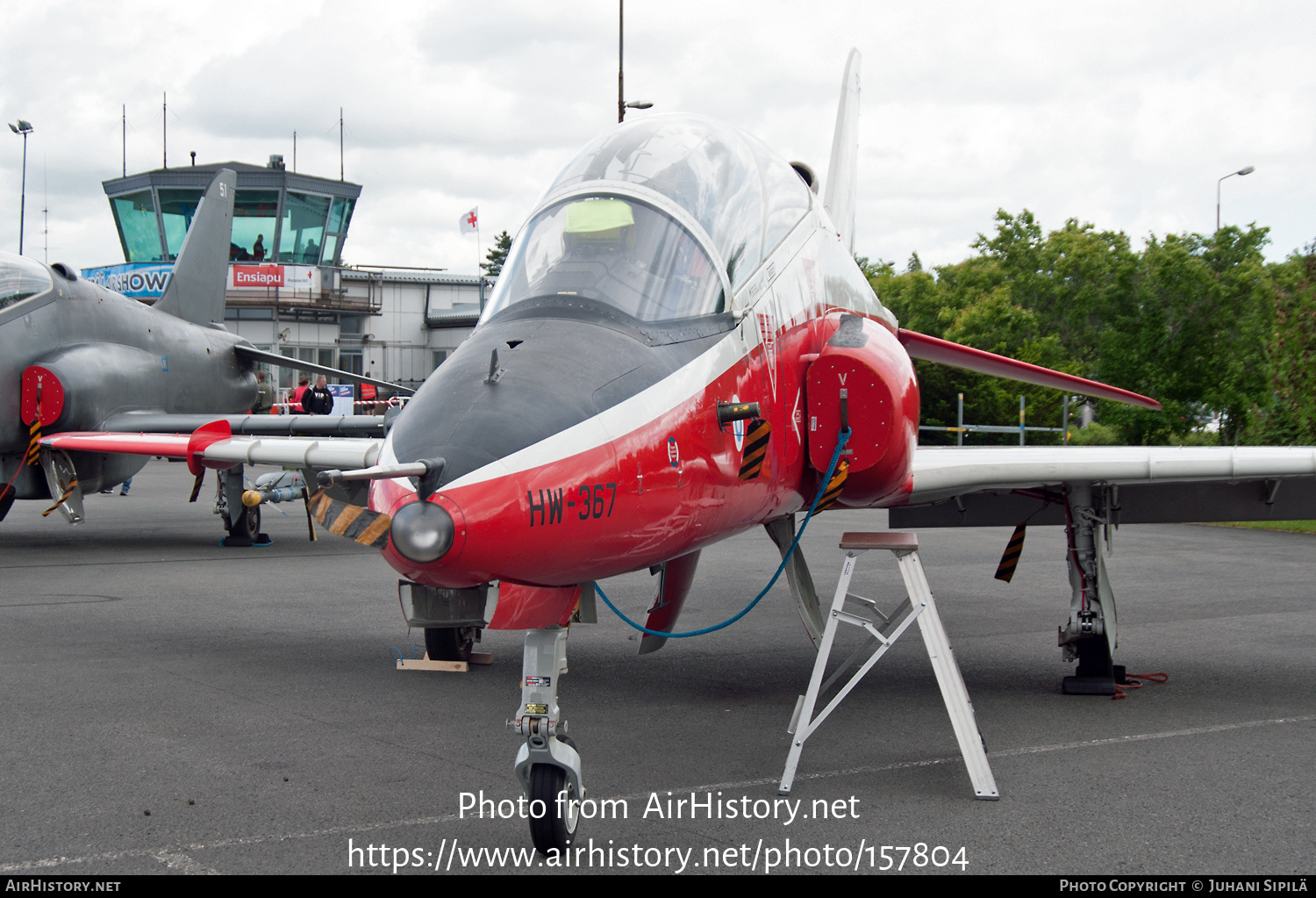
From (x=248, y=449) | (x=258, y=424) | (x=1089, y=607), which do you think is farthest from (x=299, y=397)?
(x=1089, y=607)

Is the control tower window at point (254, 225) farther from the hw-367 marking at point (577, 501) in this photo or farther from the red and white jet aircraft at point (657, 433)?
the hw-367 marking at point (577, 501)

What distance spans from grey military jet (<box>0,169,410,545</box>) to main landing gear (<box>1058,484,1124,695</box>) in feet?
28.4

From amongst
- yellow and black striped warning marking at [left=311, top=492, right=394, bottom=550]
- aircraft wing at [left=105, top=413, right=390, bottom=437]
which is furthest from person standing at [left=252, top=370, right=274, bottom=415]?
yellow and black striped warning marking at [left=311, top=492, right=394, bottom=550]

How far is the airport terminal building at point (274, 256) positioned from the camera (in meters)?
38.5

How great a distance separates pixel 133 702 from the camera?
6.22 meters

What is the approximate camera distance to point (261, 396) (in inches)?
693

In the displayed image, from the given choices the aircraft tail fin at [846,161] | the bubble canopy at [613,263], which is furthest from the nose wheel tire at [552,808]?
the aircraft tail fin at [846,161]

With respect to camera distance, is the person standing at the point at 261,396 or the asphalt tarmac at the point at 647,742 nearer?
the asphalt tarmac at the point at 647,742

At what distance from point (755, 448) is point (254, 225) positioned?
1520 inches

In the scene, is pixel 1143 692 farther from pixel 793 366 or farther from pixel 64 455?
pixel 64 455

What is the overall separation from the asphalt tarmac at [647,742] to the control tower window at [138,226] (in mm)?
31515

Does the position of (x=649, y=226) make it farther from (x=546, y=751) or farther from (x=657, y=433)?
(x=546, y=751)

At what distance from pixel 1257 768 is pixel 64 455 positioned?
12040 mm

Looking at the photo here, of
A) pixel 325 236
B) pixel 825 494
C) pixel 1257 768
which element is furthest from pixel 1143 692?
pixel 325 236
